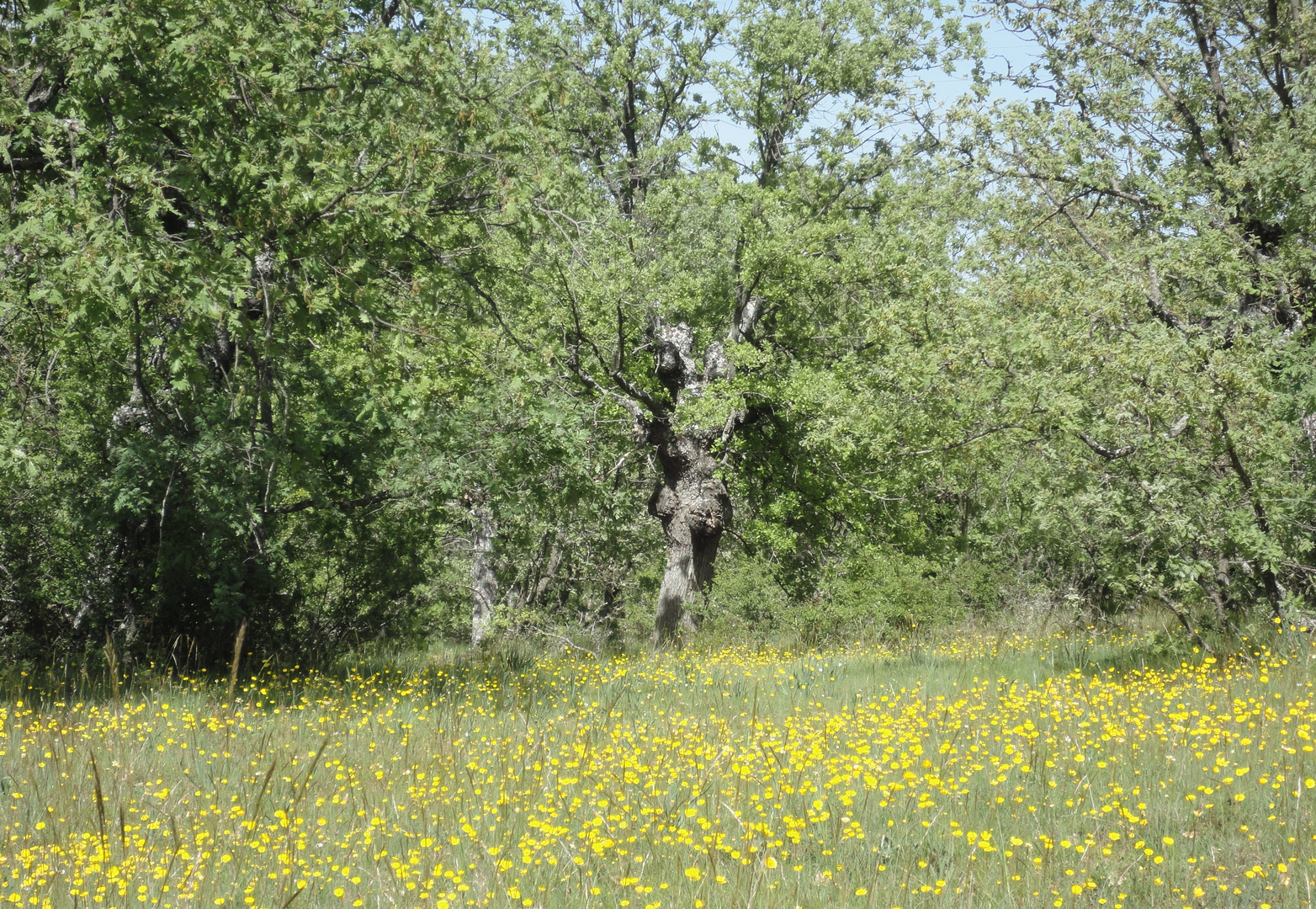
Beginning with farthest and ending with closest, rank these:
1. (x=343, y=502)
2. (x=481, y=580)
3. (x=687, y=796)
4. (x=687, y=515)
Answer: (x=481, y=580) → (x=687, y=515) → (x=343, y=502) → (x=687, y=796)

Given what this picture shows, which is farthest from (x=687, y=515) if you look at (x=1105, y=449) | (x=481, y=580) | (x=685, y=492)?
(x=1105, y=449)

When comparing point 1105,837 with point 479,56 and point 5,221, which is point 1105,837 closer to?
point 479,56

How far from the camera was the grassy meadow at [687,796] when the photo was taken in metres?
3.52

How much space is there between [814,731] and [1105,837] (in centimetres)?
184

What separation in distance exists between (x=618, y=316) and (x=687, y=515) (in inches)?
135

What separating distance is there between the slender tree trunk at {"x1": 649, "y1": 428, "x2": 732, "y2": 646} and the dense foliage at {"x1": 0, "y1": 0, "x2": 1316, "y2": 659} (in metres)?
0.06

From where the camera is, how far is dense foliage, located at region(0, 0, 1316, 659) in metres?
6.45

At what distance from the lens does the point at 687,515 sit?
50.3 ft

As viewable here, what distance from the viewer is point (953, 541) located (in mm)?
17453

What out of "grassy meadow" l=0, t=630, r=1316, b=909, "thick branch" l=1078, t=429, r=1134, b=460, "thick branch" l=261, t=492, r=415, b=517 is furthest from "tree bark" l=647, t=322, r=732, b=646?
"grassy meadow" l=0, t=630, r=1316, b=909

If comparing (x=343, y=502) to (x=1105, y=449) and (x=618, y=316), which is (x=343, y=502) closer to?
(x=618, y=316)

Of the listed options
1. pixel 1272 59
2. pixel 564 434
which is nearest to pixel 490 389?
pixel 564 434

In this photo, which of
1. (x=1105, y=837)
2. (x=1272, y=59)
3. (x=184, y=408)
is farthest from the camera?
(x=1272, y=59)

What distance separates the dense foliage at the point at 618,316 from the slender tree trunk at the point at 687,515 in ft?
0.21
